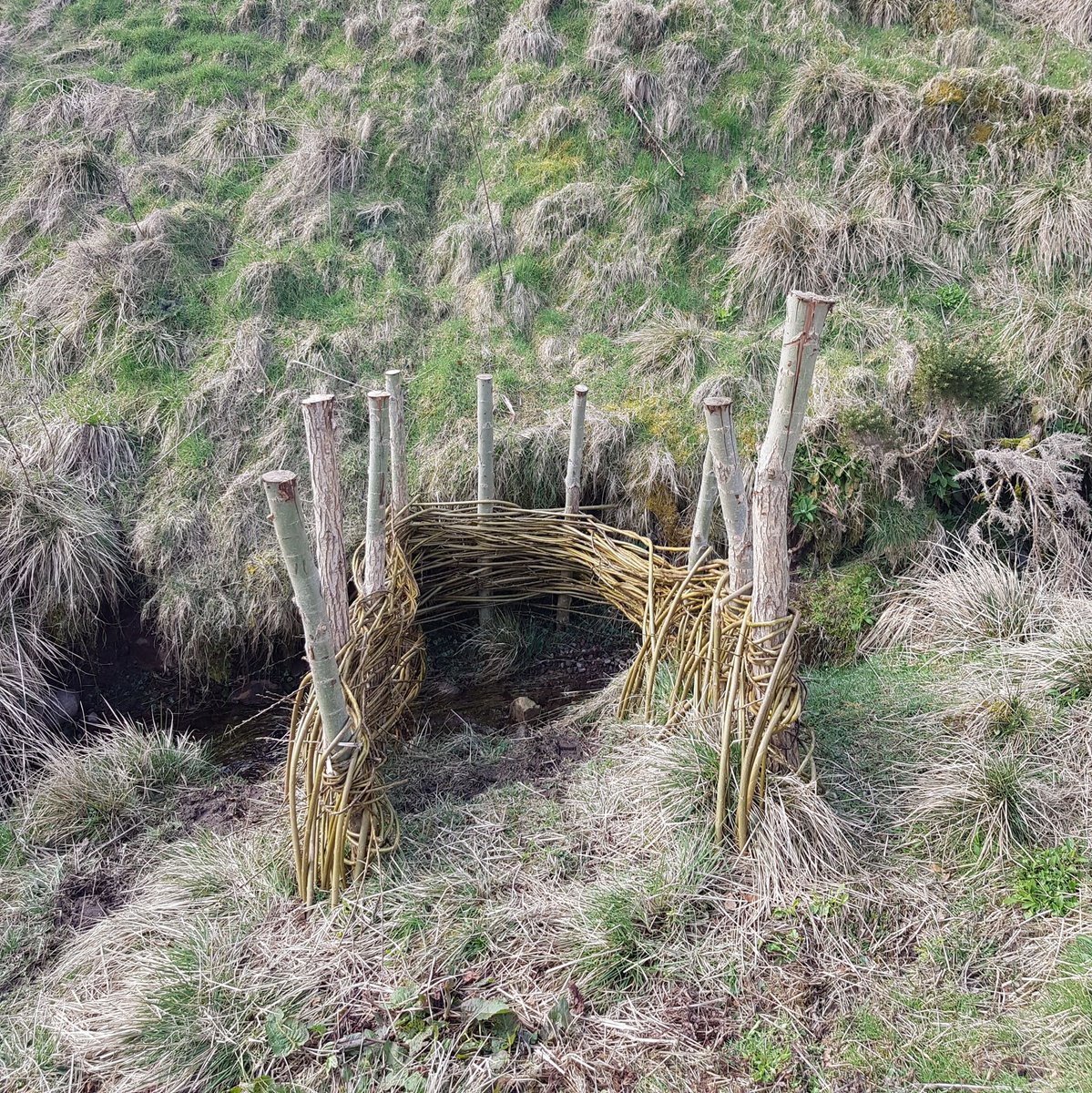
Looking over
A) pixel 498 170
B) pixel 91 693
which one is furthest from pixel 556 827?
pixel 498 170

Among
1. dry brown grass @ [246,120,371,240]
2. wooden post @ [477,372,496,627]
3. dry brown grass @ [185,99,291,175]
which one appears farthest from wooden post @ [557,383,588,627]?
dry brown grass @ [185,99,291,175]

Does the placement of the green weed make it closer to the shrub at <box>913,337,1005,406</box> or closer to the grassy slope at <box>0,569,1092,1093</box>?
the grassy slope at <box>0,569,1092,1093</box>

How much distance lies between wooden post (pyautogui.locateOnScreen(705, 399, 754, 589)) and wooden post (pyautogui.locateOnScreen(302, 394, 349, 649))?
4.38 feet

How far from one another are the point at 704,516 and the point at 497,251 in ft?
11.6

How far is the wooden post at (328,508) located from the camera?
2769 mm

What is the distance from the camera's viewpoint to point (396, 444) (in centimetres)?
443

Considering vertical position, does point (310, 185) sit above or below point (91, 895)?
above

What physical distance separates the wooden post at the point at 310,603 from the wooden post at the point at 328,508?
0.19 meters

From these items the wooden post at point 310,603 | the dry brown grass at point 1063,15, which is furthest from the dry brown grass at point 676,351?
the dry brown grass at point 1063,15

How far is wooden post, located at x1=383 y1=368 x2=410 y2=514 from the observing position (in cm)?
Result: 414

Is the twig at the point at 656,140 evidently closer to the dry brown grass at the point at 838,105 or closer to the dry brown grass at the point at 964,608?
the dry brown grass at the point at 838,105

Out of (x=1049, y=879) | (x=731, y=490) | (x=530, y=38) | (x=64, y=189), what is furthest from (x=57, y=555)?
(x=530, y=38)

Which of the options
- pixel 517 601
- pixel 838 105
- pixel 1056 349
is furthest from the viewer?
pixel 838 105

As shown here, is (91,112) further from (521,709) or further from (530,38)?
(521,709)
